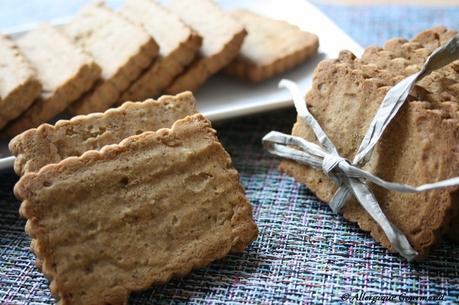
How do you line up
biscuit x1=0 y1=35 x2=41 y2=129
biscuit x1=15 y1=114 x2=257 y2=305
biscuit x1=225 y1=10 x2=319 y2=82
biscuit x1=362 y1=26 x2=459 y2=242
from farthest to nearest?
biscuit x1=225 y1=10 x2=319 y2=82, biscuit x1=0 y1=35 x2=41 y2=129, biscuit x1=362 y1=26 x2=459 y2=242, biscuit x1=15 y1=114 x2=257 y2=305

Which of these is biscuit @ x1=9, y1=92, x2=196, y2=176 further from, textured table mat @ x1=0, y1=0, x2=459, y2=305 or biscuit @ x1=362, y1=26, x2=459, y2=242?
biscuit @ x1=362, y1=26, x2=459, y2=242

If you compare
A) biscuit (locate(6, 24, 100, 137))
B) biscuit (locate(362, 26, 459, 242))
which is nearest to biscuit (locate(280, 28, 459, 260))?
biscuit (locate(362, 26, 459, 242))

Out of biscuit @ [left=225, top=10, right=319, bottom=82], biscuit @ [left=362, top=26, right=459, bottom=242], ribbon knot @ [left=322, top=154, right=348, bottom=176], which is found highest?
biscuit @ [left=362, top=26, right=459, bottom=242]

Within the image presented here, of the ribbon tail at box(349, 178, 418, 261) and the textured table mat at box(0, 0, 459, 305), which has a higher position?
the ribbon tail at box(349, 178, 418, 261)

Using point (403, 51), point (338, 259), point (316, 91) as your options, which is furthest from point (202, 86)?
point (338, 259)

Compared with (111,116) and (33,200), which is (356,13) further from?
(33,200)

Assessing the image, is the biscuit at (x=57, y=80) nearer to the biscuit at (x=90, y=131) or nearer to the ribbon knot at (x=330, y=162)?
the biscuit at (x=90, y=131)

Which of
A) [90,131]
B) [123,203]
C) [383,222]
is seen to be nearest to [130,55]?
[90,131]
